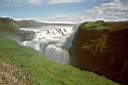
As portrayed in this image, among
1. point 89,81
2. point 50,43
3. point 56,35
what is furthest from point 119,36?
point 56,35

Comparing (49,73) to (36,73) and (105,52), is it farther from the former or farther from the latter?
(105,52)

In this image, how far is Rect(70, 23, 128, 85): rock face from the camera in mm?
45531

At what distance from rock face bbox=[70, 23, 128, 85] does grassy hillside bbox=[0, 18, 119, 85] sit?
272 centimetres

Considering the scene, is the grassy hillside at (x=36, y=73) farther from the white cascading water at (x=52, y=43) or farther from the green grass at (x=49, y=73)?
the white cascading water at (x=52, y=43)

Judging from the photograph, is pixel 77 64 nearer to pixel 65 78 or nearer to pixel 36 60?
pixel 36 60

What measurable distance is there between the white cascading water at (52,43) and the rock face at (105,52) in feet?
18.4

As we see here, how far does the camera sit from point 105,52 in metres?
48.3

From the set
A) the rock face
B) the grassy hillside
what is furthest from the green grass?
the rock face

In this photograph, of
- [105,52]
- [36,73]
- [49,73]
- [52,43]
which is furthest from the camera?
[52,43]

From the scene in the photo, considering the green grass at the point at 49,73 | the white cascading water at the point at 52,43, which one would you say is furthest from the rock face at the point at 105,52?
the white cascading water at the point at 52,43

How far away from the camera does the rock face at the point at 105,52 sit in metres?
45.5

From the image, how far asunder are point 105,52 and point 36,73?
1368cm

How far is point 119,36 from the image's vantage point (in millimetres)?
47562

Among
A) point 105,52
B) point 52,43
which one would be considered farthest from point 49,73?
point 52,43
